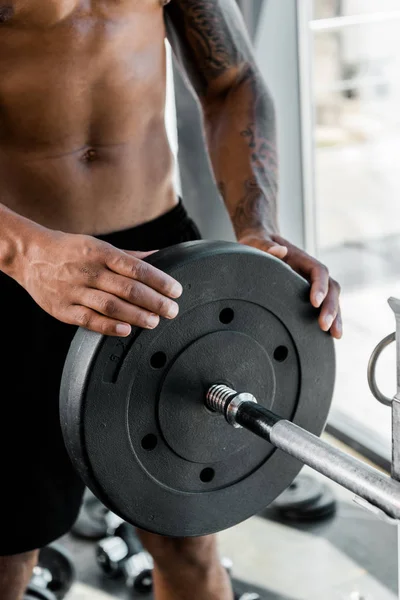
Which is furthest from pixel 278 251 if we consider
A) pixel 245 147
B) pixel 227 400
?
pixel 245 147

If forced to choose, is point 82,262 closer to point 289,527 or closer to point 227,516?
point 227,516

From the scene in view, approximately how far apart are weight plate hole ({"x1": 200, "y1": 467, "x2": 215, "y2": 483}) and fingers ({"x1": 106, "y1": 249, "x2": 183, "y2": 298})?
0.25 meters

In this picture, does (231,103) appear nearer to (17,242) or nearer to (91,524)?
(17,242)

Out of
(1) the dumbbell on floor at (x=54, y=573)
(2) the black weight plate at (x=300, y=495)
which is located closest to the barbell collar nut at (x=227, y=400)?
(1) the dumbbell on floor at (x=54, y=573)

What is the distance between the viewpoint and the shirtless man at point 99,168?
3.73ft

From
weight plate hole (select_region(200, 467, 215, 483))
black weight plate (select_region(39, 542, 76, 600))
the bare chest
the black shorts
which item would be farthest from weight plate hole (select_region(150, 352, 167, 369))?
black weight plate (select_region(39, 542, 76, 600))

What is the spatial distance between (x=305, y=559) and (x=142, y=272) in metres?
1.25

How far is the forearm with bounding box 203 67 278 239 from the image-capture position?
4.19 ft

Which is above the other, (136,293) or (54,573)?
(136,293)

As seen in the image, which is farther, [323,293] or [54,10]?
[54,10]

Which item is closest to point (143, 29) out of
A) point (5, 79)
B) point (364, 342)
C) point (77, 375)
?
point (5, 79)

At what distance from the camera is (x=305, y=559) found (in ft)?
6.15

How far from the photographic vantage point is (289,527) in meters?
2.01

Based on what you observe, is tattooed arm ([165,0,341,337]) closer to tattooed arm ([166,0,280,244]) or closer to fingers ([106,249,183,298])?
tattooed arm ([166,0,280,244])
